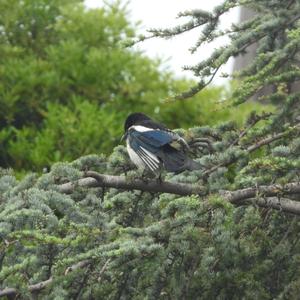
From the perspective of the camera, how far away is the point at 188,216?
14.4 ft

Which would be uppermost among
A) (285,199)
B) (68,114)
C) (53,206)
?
(68,114)

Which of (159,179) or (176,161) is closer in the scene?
(159,179)

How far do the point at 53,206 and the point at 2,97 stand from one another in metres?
5.47

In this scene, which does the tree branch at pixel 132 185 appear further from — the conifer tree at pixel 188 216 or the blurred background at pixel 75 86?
the blurred background at pixel 75 86

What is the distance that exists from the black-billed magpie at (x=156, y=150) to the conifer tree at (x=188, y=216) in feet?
0.25

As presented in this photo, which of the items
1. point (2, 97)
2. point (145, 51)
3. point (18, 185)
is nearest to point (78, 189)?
point (18, 185)

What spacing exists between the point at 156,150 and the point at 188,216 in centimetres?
110

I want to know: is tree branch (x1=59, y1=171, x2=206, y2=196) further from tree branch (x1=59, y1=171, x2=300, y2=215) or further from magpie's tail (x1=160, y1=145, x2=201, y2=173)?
magpie's tail (x1=160, y1=145, x2=201, y2=173)

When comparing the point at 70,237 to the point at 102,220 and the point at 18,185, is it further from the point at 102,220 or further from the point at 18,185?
the point at 18,185

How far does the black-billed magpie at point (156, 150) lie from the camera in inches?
203

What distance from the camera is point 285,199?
4.73 metres

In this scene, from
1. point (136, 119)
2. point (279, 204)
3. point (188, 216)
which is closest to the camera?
point (188, 216)

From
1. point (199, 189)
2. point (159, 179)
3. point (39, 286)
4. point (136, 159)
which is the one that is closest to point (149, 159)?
point (136, 159)

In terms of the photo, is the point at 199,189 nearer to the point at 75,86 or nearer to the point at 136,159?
the point at 136,159
